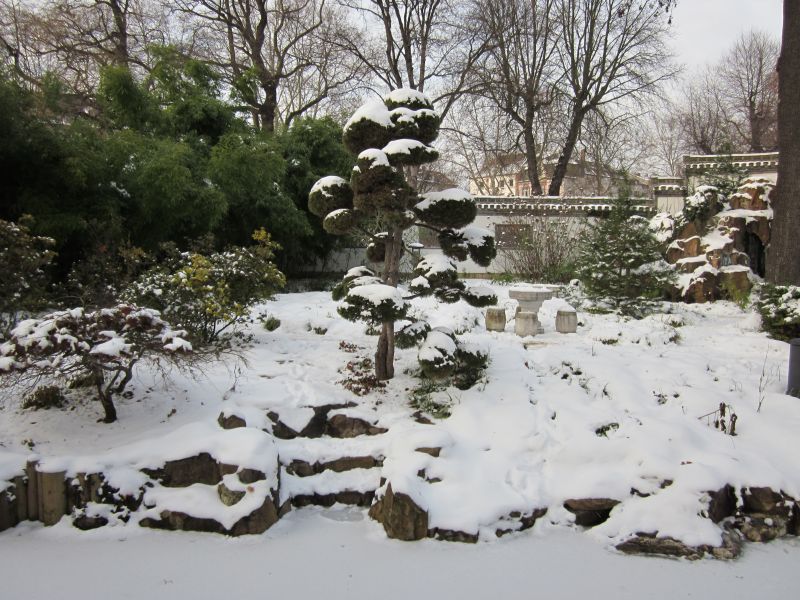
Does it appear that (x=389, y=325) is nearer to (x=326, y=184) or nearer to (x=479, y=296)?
(x=479, y=296)

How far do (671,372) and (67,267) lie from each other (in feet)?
23.9

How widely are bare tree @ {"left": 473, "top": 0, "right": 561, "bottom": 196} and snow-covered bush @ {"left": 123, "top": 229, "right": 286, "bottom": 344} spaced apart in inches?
441

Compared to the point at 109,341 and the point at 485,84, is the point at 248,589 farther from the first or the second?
the point at 485,84

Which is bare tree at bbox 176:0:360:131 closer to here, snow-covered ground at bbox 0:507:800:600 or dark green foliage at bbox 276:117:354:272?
dark green foliage at bbox 276:117:354:272

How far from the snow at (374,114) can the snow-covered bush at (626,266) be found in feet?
13.2

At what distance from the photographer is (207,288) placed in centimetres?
474

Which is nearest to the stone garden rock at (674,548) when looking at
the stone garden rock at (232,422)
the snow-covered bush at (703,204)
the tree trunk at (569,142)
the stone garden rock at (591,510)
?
the stone garden rock at (591,510)

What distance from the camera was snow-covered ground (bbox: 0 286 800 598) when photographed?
8.90ft

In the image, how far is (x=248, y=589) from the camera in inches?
103

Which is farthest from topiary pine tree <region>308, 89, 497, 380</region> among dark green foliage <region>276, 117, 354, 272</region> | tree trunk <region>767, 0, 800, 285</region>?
dark green foliage <region>276, 117, 354, 272</region>

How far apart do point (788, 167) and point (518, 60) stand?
10916 millimetres

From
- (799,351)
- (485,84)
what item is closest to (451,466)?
(799,351)

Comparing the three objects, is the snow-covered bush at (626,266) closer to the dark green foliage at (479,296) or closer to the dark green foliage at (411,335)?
the dark green foliage at (479,296)

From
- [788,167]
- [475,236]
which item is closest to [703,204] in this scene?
[788,167]
